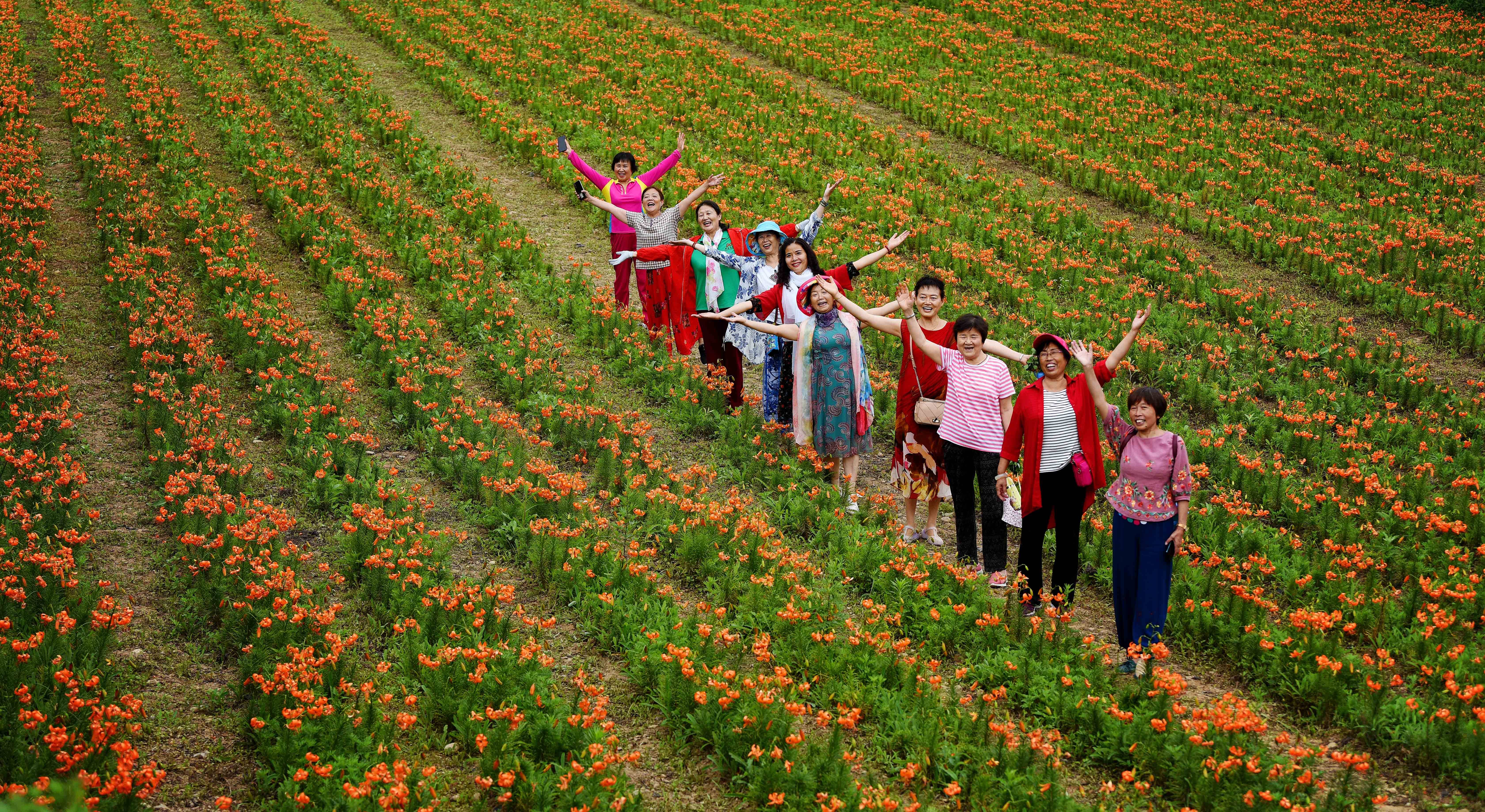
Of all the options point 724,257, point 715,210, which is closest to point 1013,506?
point 724,257

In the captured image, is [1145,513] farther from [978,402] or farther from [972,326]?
[972,326]

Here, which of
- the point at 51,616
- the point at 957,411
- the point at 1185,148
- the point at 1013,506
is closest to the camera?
the point at 51,616

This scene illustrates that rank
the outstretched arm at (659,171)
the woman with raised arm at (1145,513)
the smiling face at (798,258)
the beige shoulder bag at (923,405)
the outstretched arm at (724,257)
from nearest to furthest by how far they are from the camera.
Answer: the woman with raised arm at (1145,513)
the beige shoulder bag at (923,405)
the smiling face at (798,258)
the outstretched arm at (724,257)
the outstretched arm at (659,171)

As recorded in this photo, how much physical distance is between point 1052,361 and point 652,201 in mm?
5338

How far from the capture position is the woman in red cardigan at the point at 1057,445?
23.9ft

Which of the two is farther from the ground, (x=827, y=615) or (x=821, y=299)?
(x=821, y=299)

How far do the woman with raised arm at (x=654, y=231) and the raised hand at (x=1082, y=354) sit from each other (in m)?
4.82

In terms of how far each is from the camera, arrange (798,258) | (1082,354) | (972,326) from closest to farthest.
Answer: (1082,354) < (972,326) < (798,258)

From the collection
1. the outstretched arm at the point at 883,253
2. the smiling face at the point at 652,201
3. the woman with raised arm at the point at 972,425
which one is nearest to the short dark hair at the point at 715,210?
the smiling face at the point at 652,201

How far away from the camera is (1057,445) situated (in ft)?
23.9

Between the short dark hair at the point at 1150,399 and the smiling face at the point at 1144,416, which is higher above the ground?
the short dark hair at the point at 1150,399

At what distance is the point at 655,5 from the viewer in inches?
1064

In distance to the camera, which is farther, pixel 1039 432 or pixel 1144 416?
pixel 1039 432

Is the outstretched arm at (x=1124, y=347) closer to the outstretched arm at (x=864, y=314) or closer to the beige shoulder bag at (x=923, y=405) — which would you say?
the beige shoulder bag at (x=923, y=405)
